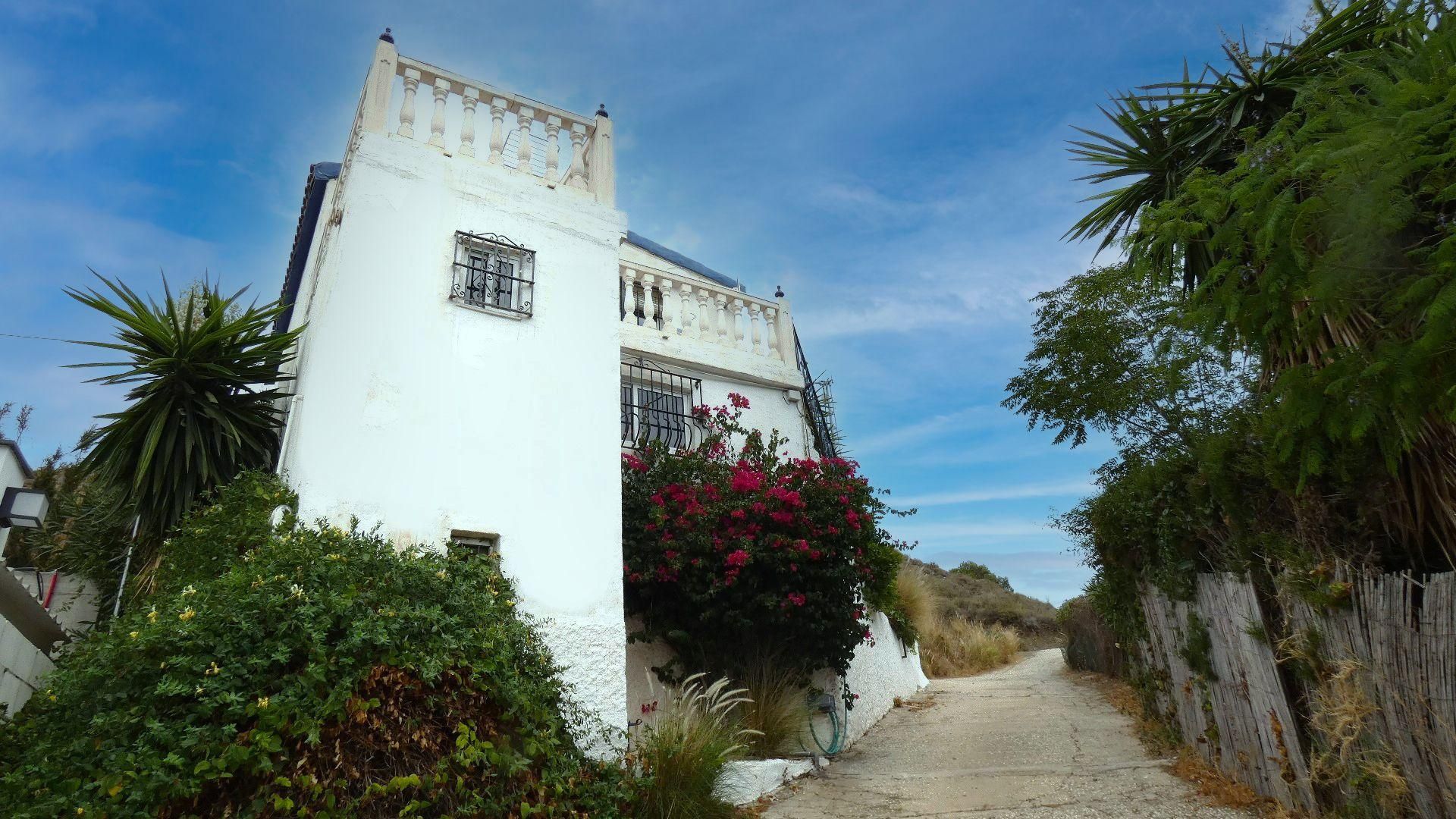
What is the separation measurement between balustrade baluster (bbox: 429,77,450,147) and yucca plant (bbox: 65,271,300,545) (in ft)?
6.79

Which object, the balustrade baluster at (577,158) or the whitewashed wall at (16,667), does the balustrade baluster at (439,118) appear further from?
the whitewashed wall at (16,667)

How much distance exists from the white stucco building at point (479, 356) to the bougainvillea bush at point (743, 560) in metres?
0.75

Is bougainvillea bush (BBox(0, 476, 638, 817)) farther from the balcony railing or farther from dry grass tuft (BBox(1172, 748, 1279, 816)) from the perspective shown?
the balcony railing

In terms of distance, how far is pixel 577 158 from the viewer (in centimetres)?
761

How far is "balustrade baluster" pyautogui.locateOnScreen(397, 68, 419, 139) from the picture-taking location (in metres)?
6.66

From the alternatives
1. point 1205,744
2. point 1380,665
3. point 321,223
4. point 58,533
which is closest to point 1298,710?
point 1380,665

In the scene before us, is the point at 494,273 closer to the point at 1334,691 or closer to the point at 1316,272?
the point at 1316,272

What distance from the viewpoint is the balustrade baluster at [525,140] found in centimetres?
720

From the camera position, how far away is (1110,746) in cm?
746

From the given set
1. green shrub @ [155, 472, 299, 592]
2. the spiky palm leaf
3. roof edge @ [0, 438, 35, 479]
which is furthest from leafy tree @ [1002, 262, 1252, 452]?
roof edge @ [0, 438, 35, 479]

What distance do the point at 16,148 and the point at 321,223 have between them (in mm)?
2612

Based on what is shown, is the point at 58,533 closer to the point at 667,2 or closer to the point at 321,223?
the point at 321,223

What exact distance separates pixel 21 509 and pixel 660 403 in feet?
19.1

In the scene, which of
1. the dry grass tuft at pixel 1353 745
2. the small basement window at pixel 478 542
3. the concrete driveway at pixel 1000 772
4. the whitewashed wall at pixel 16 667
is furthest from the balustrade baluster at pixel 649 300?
the dry grass tuft at pixel 1353 745
